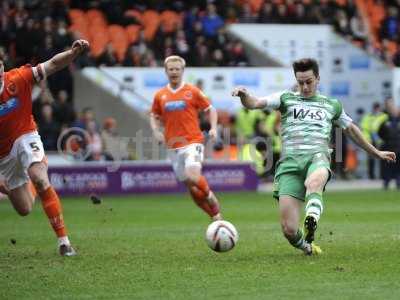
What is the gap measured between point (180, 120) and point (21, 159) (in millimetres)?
4362

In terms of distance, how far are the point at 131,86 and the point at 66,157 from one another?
2988mm

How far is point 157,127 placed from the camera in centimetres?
1614

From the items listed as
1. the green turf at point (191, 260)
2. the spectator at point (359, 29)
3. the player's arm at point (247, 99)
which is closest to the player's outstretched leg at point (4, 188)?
the green turf at point (191, 260)

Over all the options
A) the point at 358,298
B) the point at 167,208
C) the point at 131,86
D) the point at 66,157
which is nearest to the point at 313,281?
the point at 358,298

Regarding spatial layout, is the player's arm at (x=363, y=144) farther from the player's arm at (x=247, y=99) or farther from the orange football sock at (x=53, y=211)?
the orange football sock at (x=53, y=211)

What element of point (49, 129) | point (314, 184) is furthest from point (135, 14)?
point (314, 184)

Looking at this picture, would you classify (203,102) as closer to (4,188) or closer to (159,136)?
(159,136)

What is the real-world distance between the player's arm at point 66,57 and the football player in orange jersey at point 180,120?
378 centimetres

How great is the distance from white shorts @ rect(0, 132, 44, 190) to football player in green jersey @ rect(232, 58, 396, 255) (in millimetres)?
2549

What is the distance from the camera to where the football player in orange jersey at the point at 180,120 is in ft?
50.5

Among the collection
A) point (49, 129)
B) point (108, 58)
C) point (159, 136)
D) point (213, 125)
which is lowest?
point (49, 129)

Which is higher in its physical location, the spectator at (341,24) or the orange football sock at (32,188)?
the orange football sock at (32,188)

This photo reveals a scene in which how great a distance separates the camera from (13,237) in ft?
47.7

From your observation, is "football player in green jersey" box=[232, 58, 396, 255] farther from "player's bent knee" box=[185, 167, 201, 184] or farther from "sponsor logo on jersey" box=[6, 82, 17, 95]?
"player's bent knee" box=[185, 167, 201, 184]
